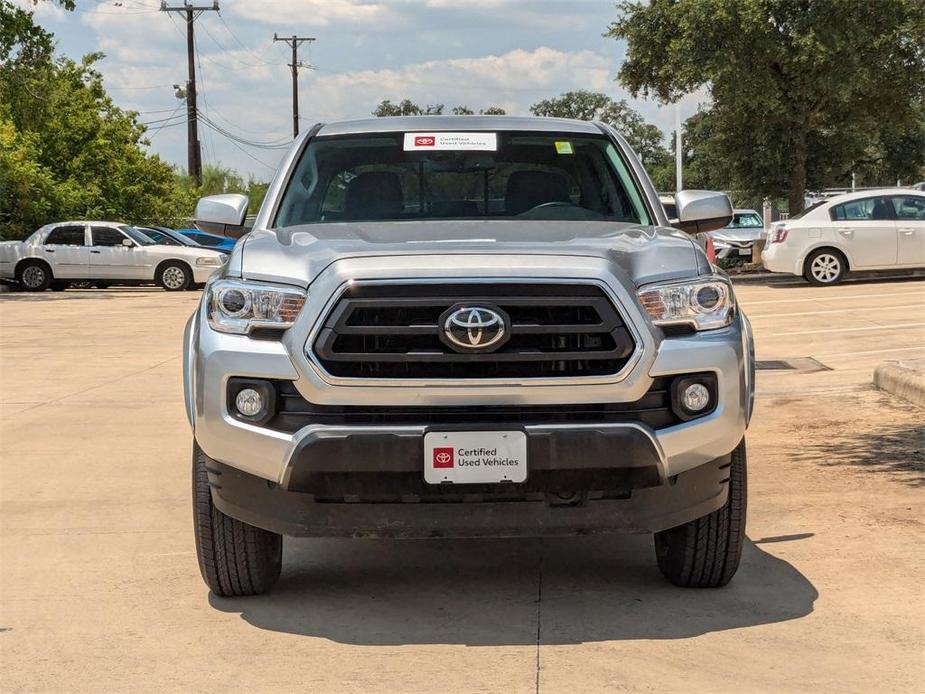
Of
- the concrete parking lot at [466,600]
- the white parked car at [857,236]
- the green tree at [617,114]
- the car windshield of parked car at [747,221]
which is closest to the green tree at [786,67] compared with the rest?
the car windshield of parked car at [747,221]

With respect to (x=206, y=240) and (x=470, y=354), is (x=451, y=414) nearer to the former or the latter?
(x=470, y=354)

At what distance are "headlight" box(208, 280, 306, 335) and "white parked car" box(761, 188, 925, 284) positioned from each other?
19.0 metres

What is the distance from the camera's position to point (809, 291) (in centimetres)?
2191

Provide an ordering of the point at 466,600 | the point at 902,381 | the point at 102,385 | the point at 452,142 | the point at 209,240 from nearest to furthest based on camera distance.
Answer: the point at 466,600, the point at 452,142, the point at 902,381, the point at 102,385, the point at 209,240

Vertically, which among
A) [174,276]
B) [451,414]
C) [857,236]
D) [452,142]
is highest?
[452,142]

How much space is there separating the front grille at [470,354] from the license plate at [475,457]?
0.20 metres

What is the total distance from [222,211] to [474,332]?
2.08m

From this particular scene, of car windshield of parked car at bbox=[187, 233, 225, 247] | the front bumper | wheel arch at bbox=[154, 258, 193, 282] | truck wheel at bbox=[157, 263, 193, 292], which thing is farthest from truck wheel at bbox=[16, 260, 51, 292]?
the front bumper

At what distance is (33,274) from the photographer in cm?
2842

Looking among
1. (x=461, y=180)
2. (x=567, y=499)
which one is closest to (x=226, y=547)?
(x=567, y=499)

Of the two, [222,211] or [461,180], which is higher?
[461,180]

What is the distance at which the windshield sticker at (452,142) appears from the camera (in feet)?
20.3

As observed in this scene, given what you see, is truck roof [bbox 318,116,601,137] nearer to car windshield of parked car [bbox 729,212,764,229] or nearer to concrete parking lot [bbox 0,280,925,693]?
concrete parking lot [bbox 0,280,925,693]

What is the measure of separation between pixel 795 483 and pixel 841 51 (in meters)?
19.4
